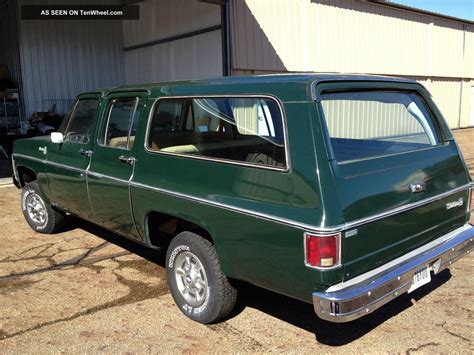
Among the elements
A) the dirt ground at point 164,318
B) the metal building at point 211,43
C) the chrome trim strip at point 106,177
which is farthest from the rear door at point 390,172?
the metal building at point 211,43

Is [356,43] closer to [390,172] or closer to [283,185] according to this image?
[390,172]

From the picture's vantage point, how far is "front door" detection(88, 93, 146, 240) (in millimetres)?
3988

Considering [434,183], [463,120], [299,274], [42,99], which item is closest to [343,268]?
[299,274]

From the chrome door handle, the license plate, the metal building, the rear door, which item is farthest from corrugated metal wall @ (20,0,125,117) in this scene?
the license plate

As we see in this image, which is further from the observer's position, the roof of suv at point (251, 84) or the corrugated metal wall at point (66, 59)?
the corrugated metal wall at point (66, 59)

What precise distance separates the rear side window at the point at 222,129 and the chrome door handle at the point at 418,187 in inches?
36.5

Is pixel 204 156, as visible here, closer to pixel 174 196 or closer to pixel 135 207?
pixel 174 196

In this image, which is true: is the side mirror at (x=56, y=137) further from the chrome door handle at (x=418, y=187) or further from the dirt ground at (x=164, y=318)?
the chrome door handle at (x=418, y=187)

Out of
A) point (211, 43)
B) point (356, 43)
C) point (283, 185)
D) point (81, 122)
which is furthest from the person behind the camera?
point (356, 43)

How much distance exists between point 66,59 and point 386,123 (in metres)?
14.2

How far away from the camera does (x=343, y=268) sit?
8.91 feet

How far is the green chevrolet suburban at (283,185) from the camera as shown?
107 inches

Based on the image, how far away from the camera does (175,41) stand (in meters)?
14.1

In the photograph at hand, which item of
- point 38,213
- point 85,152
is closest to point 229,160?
point 85,152
